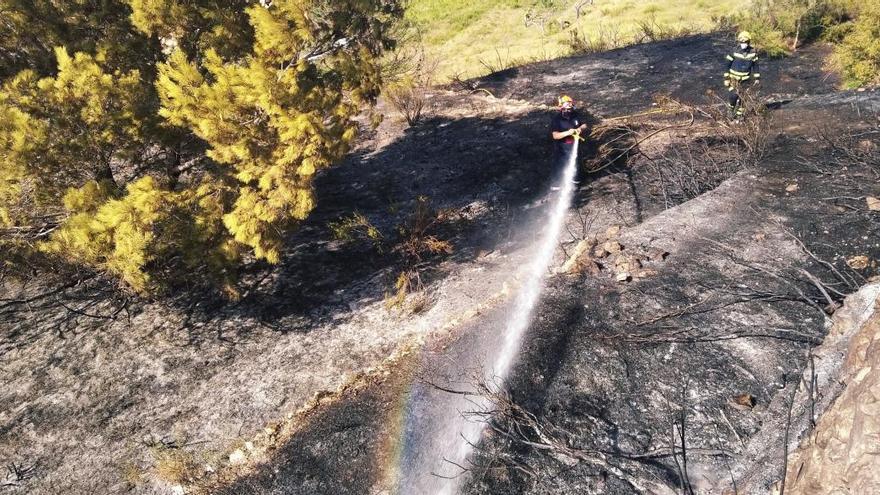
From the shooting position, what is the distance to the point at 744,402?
423 centimetres

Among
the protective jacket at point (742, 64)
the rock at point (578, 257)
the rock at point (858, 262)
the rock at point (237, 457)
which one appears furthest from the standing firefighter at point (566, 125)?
the rock at point (237, 457)

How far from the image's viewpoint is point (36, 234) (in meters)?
5.98

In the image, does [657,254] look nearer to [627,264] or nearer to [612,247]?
[627,264]

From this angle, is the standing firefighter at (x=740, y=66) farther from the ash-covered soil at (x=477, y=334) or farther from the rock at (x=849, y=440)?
the rock at (x=849, y=440)

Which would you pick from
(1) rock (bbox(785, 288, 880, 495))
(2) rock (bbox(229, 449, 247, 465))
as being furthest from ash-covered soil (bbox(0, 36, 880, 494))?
(1) rock (bbox(785, 288, 880, 495))

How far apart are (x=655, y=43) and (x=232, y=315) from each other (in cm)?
1521

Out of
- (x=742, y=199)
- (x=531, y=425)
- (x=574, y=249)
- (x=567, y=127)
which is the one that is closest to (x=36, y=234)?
(x=531, y=425)

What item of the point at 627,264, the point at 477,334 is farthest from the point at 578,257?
the point at 477,334

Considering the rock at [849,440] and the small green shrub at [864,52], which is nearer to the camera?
the rock at [849,440]

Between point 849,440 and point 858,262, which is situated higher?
point 849,440

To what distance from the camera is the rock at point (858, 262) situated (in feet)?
17.2

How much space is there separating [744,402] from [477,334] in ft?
9.62

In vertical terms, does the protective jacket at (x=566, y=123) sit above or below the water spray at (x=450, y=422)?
above

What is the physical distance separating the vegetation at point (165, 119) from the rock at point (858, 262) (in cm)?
592
